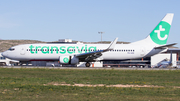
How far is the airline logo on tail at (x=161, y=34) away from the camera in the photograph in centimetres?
4031

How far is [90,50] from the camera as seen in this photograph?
3862 centimetres

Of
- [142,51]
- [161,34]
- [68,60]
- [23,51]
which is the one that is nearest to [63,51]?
[68,60]

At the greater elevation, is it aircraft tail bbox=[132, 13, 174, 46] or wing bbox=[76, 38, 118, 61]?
aircraft tail bbox=[132, 13, 174, 46]

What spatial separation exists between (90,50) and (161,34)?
1162 centimetres

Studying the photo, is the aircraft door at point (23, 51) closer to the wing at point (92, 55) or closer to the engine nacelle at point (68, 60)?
the engine nacelle at point (68, 60)

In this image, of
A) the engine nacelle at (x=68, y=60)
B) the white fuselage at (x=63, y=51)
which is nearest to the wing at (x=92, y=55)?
the engine nacelle at (x=68, y=60)

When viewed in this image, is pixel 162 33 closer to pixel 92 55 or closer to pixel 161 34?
pixel 161 34

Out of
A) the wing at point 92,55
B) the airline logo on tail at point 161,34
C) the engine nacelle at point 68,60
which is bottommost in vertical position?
the engine nacelle at point 68,60

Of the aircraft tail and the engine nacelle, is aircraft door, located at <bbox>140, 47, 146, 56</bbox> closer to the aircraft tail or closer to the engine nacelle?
the aircraft tail

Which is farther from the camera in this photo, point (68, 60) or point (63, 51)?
point (63, 51)

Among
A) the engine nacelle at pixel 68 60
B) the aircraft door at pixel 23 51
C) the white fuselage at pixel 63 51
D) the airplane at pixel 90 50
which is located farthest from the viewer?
the aircraft door at pixel 23 51

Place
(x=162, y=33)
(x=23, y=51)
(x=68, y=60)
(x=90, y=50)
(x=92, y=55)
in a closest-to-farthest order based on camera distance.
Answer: (x=68, y=60) → (x=92, y=55) → (x=23, y=51) → (x=90, y=50) → (x=162, y=33)

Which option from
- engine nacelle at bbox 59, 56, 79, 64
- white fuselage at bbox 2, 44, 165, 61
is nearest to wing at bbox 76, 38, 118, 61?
engine nacelle at bbox 59, 56, 79, 64

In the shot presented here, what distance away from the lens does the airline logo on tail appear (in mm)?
40312
